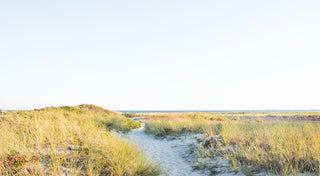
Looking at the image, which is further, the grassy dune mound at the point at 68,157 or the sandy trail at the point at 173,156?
the sandy trail at the point at 173,156

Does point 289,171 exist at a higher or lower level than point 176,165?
higher

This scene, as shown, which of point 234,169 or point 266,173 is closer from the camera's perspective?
point 266,173

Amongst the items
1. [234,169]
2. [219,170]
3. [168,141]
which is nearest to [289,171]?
[234,169]

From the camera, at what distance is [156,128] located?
14375mm

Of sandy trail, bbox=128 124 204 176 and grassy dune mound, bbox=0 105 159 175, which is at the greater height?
grassy dune mound, bbox=0 105 159 175

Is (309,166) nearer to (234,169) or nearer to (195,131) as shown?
(234,169)

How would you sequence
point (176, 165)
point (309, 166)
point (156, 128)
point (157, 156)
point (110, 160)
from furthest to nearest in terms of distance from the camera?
point (156, 128) < point (157, 156) < point (176, 165) < point (110, 160) < point (309, 166)

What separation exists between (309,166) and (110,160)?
4.89 m

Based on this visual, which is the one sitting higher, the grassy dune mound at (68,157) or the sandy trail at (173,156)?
the grassy dune mound at (68,157)

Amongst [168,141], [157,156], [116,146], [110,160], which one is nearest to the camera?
[110,160]

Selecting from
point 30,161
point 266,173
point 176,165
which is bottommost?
point 176,165

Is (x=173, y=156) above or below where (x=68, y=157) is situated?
below

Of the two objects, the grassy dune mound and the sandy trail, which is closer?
the grassy dune mound

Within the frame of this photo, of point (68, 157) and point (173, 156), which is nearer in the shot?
point (68, 157)
